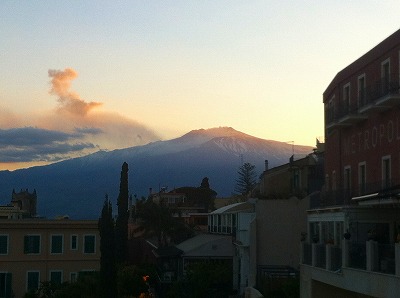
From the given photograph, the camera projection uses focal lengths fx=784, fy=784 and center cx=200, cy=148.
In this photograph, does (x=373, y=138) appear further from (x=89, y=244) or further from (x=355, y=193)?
(x=89, y=244)

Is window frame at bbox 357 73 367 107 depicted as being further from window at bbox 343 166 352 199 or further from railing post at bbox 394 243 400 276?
railing post at bbox 394 243 400 276

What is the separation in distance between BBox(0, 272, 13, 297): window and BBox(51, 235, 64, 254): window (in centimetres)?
372

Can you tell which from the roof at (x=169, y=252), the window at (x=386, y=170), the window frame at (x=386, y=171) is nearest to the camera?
the window frame at (x=386, y=171)

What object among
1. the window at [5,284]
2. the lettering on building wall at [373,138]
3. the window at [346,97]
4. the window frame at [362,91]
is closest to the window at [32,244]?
the window at [5,284]

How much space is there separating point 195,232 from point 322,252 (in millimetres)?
45041

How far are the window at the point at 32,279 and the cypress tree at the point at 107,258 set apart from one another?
842cm

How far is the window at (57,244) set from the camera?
193 feet

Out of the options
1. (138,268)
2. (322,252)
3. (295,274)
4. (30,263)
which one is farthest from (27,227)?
(322,252)

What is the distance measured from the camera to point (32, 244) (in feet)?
192

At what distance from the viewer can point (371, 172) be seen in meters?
31.9

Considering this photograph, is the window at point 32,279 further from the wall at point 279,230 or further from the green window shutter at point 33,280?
the wall at point 279,230

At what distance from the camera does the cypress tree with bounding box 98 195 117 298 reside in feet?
155

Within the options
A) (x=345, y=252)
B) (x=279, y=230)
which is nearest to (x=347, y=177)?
(x=279, y=230)

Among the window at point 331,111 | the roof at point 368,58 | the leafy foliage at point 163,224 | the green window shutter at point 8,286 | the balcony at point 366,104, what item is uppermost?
the roof at point 368,58
